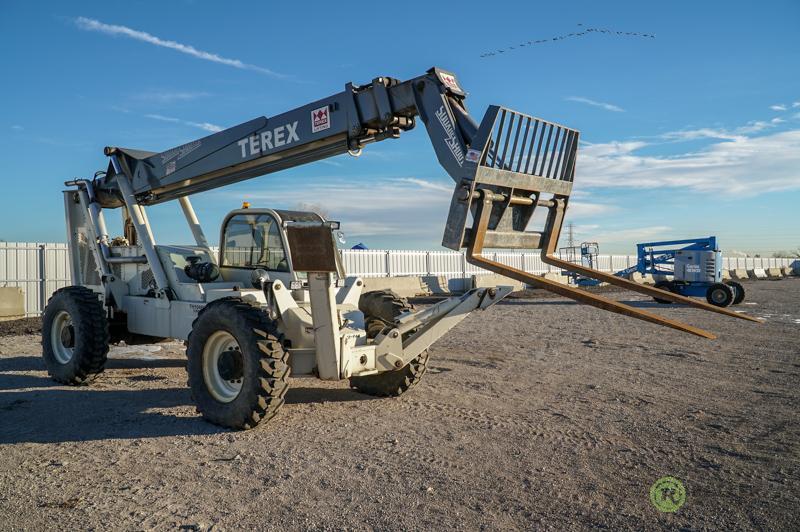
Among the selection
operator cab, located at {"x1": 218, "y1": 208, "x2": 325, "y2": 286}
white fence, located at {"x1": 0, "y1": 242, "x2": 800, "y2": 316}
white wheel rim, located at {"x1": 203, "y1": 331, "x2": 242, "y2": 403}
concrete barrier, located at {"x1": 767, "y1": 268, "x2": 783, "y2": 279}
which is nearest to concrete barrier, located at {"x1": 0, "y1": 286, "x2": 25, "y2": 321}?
white fence, located at {"x1": 0, "y1": 242, "x2": 800, "y2": 316}

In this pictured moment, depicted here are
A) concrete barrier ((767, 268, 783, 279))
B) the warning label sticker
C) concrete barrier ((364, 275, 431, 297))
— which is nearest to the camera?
the warning label sticker

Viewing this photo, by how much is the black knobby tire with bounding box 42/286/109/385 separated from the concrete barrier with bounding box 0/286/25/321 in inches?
433

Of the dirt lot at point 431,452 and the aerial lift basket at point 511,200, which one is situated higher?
the aerial lift basket at point 511,200

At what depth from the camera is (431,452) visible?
5.15 meters

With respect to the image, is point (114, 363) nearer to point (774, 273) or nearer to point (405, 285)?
point (405, 285)

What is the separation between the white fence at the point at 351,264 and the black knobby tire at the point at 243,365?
6.37 metres

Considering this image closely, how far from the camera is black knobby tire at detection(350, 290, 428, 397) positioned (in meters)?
7.30

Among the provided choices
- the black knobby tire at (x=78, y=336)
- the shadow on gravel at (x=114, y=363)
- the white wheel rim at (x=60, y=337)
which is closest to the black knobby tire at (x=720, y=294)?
the shadow on gravel at (x=114, y=363)

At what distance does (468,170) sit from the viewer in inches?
219

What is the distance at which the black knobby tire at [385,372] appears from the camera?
7.30m

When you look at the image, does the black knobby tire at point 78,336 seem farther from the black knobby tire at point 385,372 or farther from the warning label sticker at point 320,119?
the warning label sticker at point 320,119

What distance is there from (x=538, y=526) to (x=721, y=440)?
8.70 ft

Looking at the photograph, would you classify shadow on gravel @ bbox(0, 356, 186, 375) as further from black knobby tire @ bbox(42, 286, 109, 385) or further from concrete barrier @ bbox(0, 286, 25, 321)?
concrete barrier @ bbox(0, 286, 25, 321)

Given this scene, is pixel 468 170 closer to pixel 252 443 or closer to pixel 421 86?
pixel 421 86
